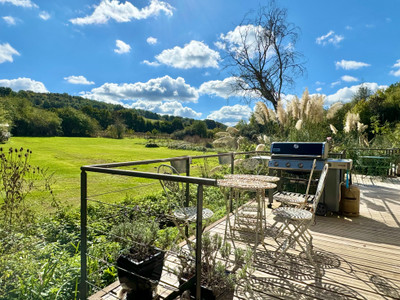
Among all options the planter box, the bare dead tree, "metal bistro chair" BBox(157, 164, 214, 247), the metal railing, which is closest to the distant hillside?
the bare dead tree

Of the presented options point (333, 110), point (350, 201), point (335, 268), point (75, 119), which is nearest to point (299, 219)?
point (335, 268)

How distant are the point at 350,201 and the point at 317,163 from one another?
0.97m

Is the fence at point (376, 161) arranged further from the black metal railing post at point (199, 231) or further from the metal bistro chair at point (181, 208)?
the black metal railing post at point (199, 231)

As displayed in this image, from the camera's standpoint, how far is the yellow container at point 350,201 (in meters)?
3.88

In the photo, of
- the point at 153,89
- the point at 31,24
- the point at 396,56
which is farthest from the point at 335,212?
the point at 153,89

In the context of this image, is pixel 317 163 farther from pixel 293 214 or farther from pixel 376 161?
pixel 376 161

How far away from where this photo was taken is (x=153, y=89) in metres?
33.7

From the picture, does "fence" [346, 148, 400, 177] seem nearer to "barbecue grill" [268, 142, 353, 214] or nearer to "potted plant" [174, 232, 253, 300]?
"barbecue grill" [268, 142, 353, 214]

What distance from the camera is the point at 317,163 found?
3678 mm

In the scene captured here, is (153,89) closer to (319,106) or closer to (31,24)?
(31,24)

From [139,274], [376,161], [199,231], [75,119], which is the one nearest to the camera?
[199,231]

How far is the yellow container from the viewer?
3.88m

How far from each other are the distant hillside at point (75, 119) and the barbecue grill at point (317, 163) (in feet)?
54.8

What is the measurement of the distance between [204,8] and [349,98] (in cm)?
2337
